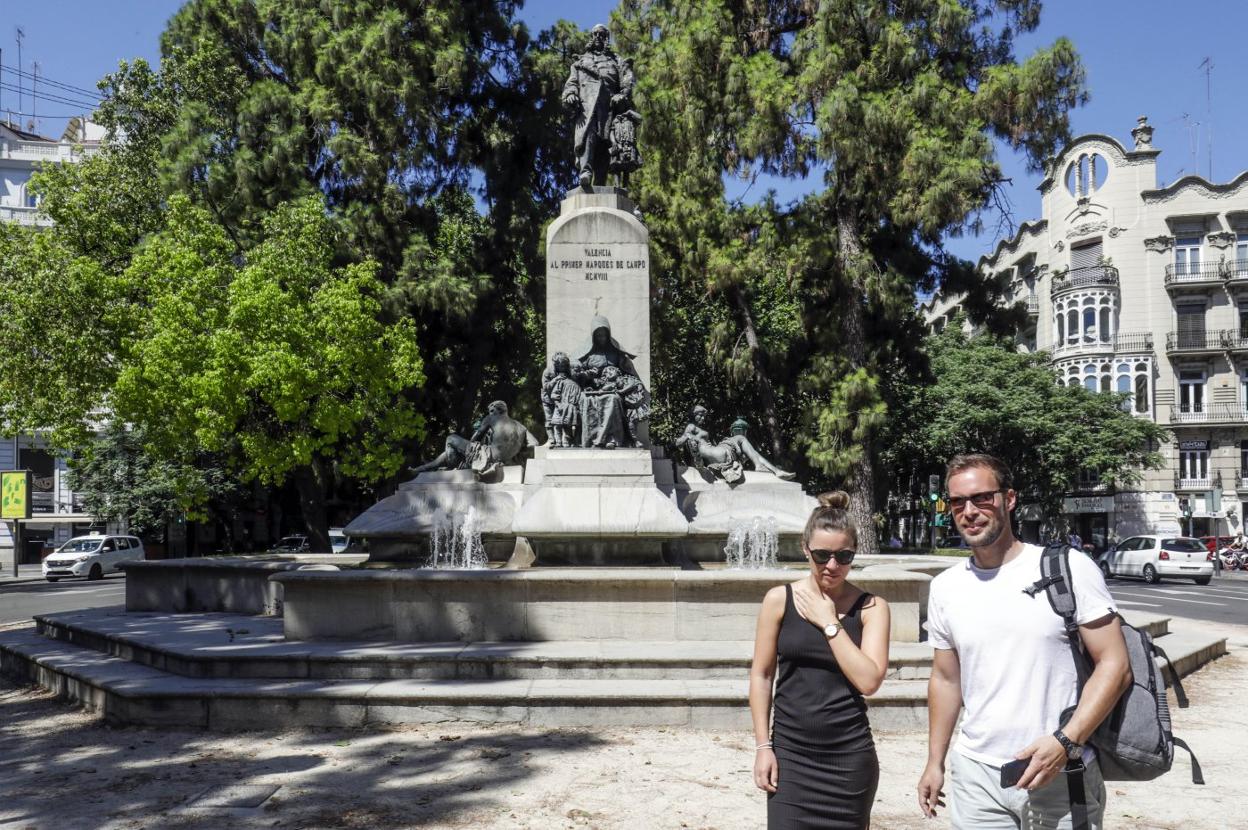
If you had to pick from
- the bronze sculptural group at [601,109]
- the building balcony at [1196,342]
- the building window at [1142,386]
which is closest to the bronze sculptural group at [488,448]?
the bronze sculptural group at [601,109]

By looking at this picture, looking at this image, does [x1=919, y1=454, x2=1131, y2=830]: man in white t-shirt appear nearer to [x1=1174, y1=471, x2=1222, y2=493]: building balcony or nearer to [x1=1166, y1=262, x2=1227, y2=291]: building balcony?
[x1=1174, y1=471, x2=1222, y2=493]: building balcony

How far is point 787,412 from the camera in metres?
30.8

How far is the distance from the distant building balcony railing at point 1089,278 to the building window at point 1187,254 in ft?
9.98

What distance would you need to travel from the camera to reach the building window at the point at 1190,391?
157ft

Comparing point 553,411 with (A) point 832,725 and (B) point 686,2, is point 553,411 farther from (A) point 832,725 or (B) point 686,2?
(B) point 686,2

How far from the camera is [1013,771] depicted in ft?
9.88

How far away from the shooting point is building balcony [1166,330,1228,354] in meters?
47.2

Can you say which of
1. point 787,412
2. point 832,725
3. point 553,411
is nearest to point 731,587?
point 553,411

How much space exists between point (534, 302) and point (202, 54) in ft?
34.6

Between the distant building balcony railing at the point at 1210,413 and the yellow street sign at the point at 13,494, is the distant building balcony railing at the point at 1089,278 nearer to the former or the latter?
the distant building balcony railing at the point at 1210,413

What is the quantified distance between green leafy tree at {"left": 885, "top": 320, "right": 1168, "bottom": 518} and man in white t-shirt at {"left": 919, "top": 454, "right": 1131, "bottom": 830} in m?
34.4

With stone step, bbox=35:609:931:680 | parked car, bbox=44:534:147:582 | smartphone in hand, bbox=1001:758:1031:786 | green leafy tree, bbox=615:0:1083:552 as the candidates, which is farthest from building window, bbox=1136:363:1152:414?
smartphone in hand, bbox=1001:758:1031:786

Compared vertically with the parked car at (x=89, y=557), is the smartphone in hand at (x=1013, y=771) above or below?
above

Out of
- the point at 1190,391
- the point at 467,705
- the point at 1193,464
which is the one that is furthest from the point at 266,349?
the point at 1190,391
